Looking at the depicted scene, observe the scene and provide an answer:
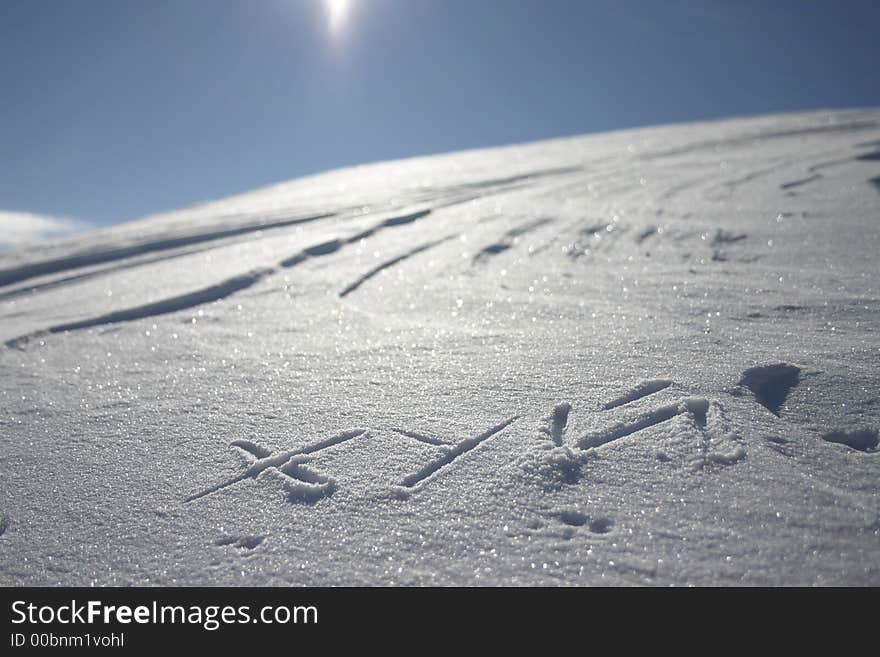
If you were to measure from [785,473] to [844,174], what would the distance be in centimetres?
386

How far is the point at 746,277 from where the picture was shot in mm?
2426

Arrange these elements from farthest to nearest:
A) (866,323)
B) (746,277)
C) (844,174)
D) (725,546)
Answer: (844,174) → (746,277) → (866,323) → (725,546)

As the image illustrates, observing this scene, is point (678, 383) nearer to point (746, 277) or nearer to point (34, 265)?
point (746, 277)

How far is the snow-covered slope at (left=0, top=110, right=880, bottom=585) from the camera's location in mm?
1109

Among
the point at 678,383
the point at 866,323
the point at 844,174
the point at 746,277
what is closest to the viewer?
the point at 678,383

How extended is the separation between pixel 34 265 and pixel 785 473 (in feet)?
16.3

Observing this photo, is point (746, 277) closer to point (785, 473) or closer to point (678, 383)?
point (678, 383)

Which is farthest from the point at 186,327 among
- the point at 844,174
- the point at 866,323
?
the point at 844,174

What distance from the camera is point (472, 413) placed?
1531mm

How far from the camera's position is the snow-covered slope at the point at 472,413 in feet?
3.64
